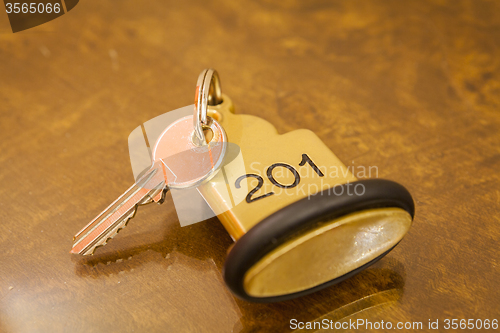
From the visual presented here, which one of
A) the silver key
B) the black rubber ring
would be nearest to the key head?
the silver key

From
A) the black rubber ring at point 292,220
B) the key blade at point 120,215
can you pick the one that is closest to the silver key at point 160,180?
the key blade at point 120,215

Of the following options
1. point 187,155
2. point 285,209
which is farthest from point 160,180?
point 285,209

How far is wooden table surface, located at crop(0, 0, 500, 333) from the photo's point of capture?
0.51 m

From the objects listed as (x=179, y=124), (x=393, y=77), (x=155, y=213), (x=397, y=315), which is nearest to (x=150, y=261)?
(x=155, y=213)

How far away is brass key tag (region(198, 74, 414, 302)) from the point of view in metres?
0.42

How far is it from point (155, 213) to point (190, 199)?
55 millimetres

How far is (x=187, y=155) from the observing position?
0.55 metres

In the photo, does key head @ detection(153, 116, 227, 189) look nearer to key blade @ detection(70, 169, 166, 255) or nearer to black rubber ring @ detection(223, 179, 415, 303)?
key blade @ detection(70, 169, 166, 255)

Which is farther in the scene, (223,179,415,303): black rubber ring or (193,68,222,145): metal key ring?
(193,68,222,145): metal key ring

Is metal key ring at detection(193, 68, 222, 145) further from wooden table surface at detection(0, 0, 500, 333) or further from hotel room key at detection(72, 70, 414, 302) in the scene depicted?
wooden table surface at detection(0, 0, 500, 333)

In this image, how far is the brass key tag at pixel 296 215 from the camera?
42 cm

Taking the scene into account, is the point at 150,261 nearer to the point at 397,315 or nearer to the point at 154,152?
the point at 154,152

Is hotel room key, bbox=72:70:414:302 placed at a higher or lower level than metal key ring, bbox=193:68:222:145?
lower

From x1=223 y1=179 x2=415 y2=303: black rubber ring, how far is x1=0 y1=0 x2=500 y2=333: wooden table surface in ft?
0.39
